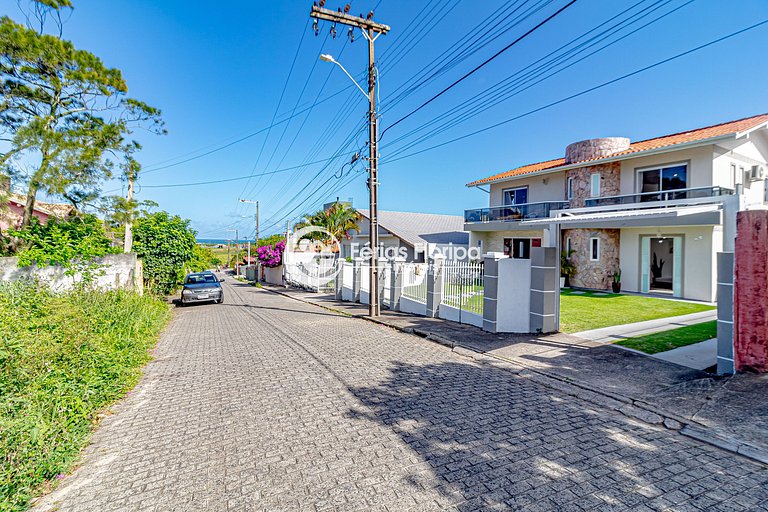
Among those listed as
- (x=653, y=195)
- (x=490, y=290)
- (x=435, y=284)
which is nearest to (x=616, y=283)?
(x=653, y=195)

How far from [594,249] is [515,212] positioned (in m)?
5.19

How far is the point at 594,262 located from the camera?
17.7 meters

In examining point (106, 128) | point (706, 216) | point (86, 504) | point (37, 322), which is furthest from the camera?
point (106, 128)

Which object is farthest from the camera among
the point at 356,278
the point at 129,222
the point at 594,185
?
the point at 594,185

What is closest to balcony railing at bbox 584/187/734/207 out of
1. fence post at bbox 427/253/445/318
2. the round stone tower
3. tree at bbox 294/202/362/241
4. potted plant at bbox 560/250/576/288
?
the round stone tower

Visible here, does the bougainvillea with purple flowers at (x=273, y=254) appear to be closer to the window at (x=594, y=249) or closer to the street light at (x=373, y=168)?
the street light at (x=373, y=168)

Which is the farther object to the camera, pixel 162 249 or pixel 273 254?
pixel 273 254

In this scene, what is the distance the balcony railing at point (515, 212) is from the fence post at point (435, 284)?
10257 millimetres

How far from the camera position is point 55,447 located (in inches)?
142

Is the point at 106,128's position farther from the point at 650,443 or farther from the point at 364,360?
the point at 650,443

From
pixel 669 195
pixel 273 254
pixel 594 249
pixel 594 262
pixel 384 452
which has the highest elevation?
pixel 669 195

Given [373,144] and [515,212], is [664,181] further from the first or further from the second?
[373,144]

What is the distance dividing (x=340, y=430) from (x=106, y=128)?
557 inches

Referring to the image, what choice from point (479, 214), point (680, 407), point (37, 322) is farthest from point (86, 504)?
point (479, 214)
